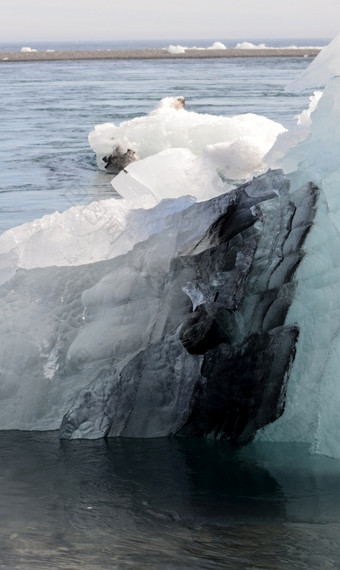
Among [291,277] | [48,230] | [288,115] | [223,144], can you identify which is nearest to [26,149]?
[223,144]

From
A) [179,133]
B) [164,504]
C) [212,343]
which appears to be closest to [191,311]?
[212,343]

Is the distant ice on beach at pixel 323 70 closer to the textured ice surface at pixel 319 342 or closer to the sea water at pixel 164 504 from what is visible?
the textured ice surface at pixel 319 342

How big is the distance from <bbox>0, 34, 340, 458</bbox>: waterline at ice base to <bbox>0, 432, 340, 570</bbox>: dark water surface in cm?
18

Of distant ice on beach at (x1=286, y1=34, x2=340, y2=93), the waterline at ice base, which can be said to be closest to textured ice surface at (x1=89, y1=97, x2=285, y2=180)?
distant ice on beach at (x1=286, y1=34, x2=340, y2=93)

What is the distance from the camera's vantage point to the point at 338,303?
4.82 metres

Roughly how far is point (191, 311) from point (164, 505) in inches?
49.8

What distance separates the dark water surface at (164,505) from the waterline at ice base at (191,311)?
0.59 feet

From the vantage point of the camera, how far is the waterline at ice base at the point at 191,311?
189 inches

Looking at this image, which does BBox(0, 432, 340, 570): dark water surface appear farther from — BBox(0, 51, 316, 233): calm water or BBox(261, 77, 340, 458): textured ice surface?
BBox(0, 51, 316, 233): calm water

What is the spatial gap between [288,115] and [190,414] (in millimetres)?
16606

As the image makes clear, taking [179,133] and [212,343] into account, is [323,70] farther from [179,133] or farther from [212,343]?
[179,133]

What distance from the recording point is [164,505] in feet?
13.5

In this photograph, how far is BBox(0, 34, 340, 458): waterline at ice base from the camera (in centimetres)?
481

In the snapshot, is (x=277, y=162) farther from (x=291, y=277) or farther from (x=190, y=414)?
(x=190, y=414)
